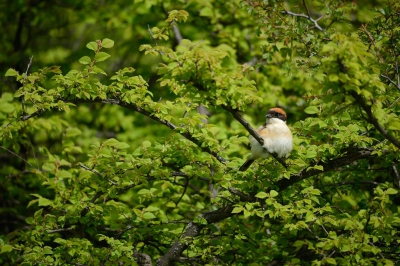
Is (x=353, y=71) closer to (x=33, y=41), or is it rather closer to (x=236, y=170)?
(x=236, y=170)

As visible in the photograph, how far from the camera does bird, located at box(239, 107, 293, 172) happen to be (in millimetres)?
4574

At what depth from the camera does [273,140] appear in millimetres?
4551

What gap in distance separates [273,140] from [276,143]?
5 cm

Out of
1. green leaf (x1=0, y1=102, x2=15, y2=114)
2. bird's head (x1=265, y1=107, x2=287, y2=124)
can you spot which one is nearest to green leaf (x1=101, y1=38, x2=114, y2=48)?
bird's head (x1=265, y1=107, x2=287, y2=124)

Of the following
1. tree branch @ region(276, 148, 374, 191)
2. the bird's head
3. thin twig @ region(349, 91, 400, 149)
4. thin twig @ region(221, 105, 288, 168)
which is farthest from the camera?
the bird's head

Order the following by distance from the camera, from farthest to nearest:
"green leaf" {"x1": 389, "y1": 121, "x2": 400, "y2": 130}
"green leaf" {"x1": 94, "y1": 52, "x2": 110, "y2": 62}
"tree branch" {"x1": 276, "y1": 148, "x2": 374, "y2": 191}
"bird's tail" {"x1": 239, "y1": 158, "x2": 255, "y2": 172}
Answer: "bird's tail" {"x1": 239, "y1": 158, "x2": 255, "y2": 172}, "tree branch" {"x1": 276, "y1": 148, "x2": 374, "y2": 191}, "green leaf" {"x1": 94, "y1": 52, "x2": 110, "y2": 62}, "green leaf" {"x1": 389, "y1": 121, "x2": 400, "y2": 130}

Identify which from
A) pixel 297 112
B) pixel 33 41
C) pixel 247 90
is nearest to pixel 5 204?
pixel 33 41

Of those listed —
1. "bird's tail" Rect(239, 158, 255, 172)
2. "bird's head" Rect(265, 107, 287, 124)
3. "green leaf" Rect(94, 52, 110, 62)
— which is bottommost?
"green leaf" Rect(94, 52, 110, 62)

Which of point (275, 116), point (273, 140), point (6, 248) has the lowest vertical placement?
point (6, 248)

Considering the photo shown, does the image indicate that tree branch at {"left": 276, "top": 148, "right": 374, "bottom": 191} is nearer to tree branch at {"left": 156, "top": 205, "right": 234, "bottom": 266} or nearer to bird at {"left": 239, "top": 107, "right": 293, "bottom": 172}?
bird at {"left": 239, "top": 107, "right": 293, "bottom": 172}

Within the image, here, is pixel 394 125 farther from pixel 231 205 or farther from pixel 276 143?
pixel 231 205

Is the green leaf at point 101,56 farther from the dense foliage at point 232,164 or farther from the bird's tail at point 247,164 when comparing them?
the bird's tail at point 247,164

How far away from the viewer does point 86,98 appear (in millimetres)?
4469

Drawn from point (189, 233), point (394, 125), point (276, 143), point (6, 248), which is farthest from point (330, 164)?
point (6, 248)
